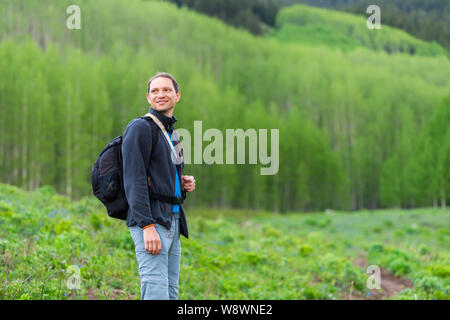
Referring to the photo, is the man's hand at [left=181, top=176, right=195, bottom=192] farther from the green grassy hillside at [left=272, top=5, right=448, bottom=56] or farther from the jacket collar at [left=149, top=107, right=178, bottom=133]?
the green grassy hillside at [left=272, top=5, right=448, bottom=56]

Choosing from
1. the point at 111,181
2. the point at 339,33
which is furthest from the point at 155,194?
the point at 339,33

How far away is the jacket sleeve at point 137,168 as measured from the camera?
111 inches

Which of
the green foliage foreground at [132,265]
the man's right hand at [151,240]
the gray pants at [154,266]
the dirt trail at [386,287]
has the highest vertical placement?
the man's right hand at [151,240]

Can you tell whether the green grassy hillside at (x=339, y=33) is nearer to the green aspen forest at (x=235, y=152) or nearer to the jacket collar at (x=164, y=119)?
the green aspen forest at (x=235, y=152)

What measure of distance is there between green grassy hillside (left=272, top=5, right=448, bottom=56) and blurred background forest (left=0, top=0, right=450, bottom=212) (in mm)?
1676

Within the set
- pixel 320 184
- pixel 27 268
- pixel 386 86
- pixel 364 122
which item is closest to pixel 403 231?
pixel 27 268

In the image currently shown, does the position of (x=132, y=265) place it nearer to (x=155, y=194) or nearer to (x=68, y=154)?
(x=155, y=194)

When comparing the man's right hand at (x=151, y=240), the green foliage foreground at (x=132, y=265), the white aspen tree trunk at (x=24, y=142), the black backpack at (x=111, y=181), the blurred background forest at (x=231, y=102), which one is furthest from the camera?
the blurred background forest at (x=231, y=102)

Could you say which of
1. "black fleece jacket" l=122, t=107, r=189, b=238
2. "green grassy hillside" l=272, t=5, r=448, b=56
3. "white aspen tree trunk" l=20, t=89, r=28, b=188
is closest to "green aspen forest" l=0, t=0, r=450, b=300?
"white aspen tree trunk" l=20, t=89, r=28, b=188

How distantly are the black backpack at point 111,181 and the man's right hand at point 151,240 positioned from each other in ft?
1.05

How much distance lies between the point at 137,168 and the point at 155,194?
0.86 ft

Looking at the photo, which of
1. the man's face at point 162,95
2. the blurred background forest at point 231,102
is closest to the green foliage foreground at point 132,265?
the man's face at point 162,95

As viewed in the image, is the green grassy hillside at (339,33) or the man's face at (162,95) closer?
the man's face at (162,95)

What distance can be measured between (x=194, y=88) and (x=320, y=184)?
20360 mm
